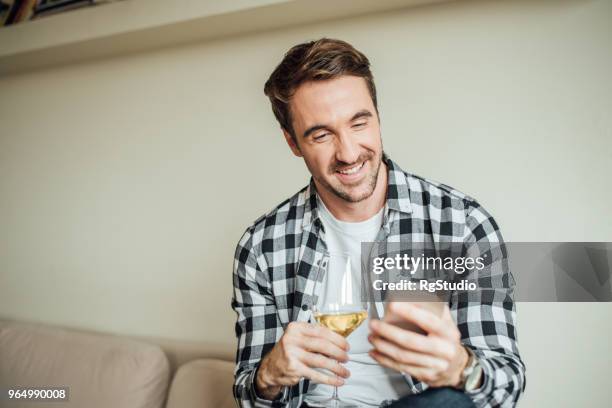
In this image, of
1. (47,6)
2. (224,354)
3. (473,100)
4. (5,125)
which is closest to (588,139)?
(473,100)

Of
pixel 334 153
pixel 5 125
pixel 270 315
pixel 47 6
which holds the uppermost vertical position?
pixel 47 6

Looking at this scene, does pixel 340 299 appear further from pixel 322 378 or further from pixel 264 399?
pixel 264 399

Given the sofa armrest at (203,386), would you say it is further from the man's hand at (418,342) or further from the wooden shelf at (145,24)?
the wooden shelf at (145,24)

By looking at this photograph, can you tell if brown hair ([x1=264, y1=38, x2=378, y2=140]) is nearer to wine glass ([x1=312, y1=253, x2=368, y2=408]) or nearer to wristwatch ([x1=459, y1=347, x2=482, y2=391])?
wine glass ([x1=312, y1=253, x2=368, y2=408])

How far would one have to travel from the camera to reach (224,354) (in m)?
1.79

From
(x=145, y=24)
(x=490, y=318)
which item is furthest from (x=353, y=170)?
(x=145, y=24)

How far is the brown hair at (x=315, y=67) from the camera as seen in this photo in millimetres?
1176

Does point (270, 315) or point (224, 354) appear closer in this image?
point (270, 315)

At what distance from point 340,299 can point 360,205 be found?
0.53 m

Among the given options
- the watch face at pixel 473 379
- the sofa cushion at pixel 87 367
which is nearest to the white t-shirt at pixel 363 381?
the watch face at pixel 473 379

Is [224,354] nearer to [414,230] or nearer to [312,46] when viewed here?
[414,230]

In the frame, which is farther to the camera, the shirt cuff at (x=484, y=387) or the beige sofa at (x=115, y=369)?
the beige sofa at (x=115, y=369)

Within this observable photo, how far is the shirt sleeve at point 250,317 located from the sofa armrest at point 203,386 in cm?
41

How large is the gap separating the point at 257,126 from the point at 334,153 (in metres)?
0.67
